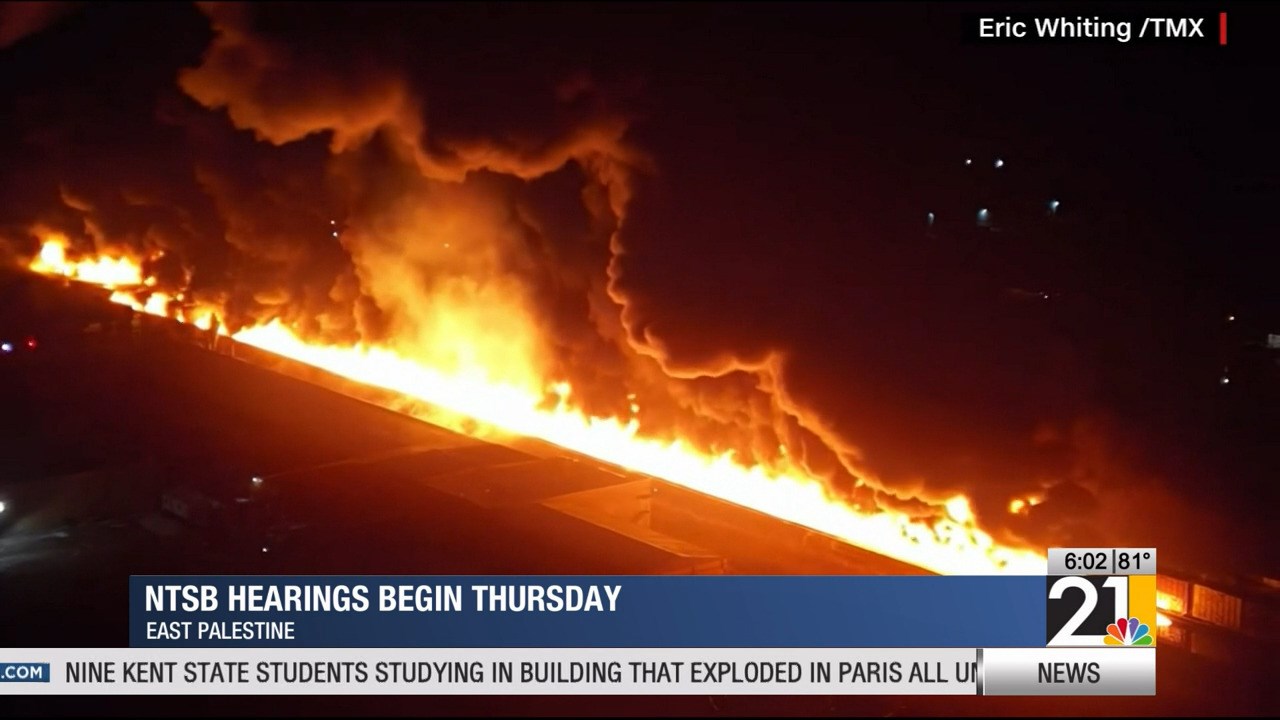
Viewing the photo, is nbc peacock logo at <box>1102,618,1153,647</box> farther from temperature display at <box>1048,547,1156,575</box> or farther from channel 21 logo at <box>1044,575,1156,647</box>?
temperature display at <box>1048,547,1156,575</box>

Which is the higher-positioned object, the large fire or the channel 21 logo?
the large fire

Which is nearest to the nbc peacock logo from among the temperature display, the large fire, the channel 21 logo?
the channel 21 logo

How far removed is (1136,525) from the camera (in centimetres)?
1436

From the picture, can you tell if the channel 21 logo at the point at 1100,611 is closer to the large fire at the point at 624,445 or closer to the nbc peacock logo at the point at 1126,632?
the nbc peacock logo at the point at 1126,632

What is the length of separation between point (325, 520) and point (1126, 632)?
821cm

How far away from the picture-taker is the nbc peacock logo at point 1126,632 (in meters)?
9.13

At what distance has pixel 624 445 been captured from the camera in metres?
16.2

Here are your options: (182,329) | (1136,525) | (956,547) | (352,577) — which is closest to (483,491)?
(352,577)

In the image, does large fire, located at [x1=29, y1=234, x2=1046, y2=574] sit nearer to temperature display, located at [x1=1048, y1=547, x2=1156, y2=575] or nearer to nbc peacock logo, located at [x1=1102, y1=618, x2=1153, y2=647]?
temperature display, located at [x1=1048, y1=547, x2=1156, y2=575]

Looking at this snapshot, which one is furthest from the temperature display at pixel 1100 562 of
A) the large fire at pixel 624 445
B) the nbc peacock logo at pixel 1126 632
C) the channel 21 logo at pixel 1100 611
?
the large fire at pixel 624 445

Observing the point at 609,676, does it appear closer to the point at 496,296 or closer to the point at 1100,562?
the point at 1100,562

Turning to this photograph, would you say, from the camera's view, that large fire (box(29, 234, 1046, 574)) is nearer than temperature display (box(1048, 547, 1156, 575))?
No

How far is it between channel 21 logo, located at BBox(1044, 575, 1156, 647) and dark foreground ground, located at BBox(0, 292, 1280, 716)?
1.00 m

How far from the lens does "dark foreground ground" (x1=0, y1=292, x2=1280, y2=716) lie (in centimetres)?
1075
